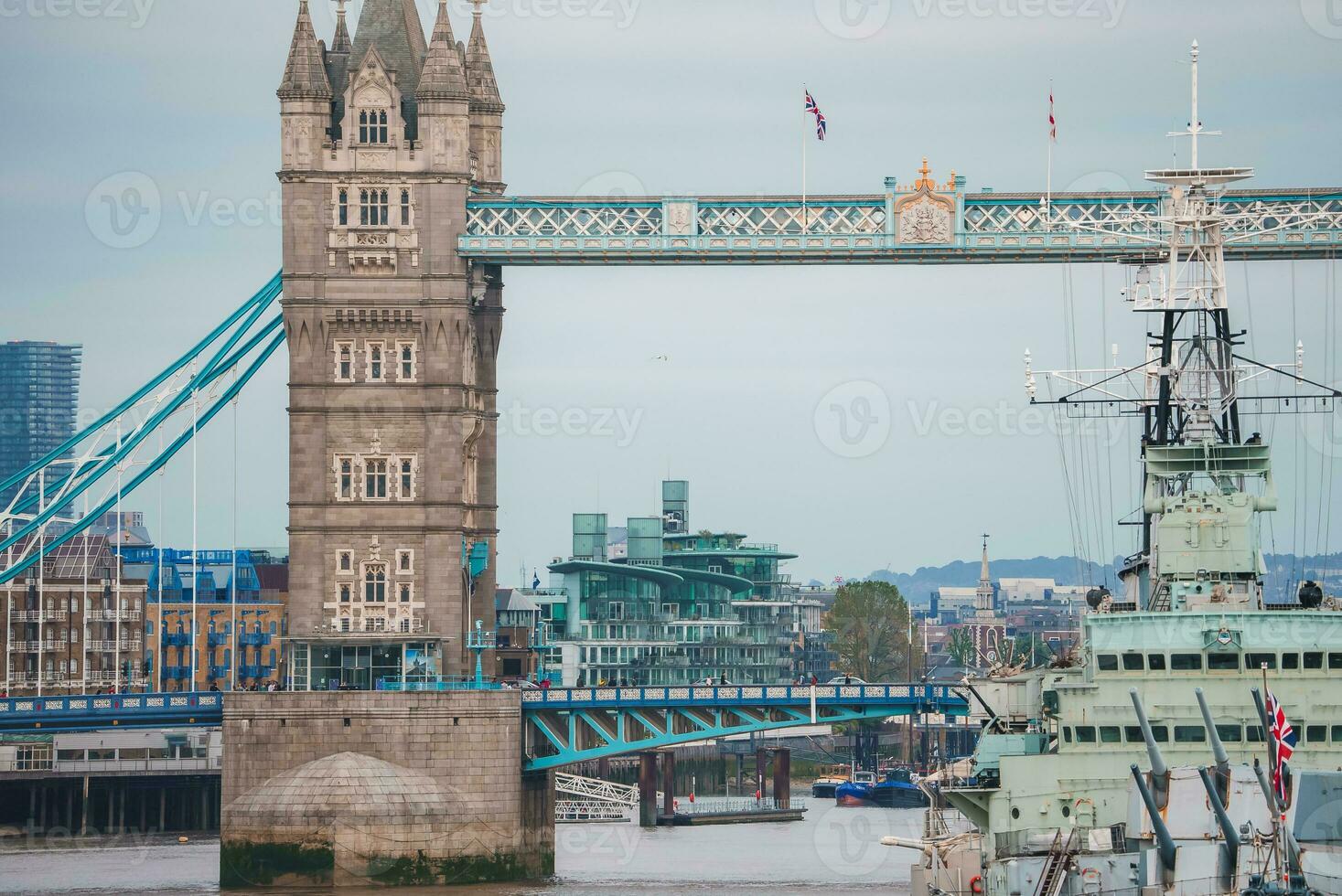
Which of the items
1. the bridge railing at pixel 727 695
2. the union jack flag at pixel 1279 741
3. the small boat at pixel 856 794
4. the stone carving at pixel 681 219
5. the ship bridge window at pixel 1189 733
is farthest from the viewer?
the small boat at pixel 856 794

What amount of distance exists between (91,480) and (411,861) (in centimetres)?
2288

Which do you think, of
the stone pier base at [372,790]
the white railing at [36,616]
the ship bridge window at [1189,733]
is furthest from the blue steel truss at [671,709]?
the white railing at [36,616]

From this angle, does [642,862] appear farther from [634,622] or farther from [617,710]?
[634,622]

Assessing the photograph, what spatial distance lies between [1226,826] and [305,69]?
60990 millimetres

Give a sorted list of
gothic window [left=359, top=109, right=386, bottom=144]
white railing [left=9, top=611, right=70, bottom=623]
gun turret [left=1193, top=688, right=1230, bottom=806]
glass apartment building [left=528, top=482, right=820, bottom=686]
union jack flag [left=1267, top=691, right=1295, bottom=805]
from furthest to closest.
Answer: glass apartment building [left=528, top=482, right=820, bottom=686] < white railing [left=9, top=611, right=70, bottom=623] < gothic window [left=359, top=109, right=386, bottom=144] < gun turret [left=1193, top=688, right=1230, bottom=806] < union jack flag [left=1267, top=691, right=1295, bottom=805]

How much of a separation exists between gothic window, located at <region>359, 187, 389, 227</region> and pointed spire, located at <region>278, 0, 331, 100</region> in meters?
4.20

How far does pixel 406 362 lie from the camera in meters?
102

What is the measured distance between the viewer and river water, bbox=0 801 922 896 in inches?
3883

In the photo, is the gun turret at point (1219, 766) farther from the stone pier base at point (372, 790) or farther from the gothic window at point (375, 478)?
the gothic window at point (375, 478)

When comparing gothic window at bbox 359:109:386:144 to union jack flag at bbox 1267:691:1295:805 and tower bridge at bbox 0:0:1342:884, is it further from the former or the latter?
union jack flag at bbox 1267:691:1295:805

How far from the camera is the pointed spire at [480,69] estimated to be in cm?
10956

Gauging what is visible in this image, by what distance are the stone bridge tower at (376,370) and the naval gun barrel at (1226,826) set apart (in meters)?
51.7

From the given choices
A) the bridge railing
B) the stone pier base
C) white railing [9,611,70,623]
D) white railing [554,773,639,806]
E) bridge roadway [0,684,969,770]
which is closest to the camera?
the stone pier base

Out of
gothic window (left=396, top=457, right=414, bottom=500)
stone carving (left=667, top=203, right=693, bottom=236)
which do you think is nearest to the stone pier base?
gothic window (left=396, top=457, right=414, bottom=500)
